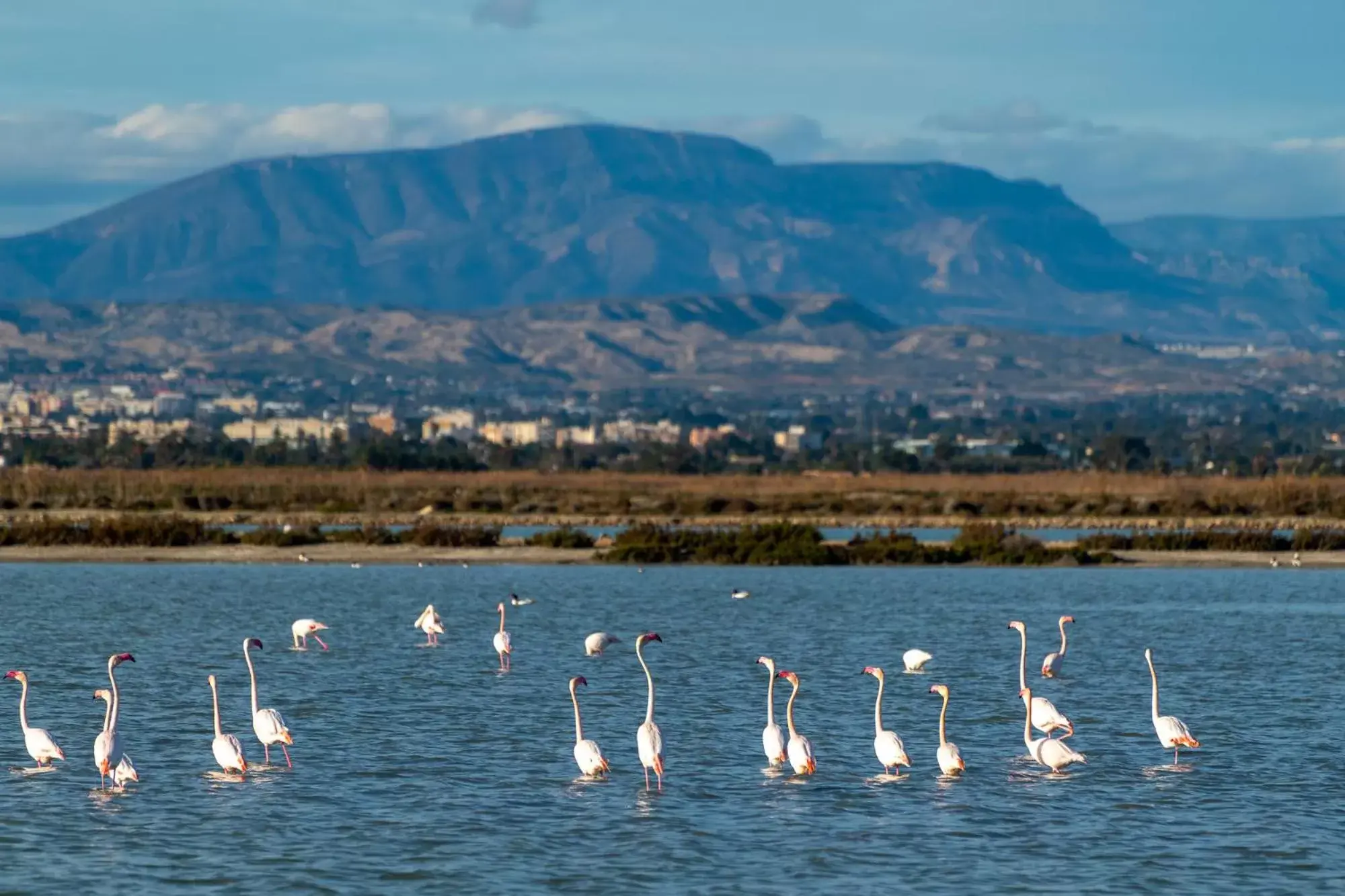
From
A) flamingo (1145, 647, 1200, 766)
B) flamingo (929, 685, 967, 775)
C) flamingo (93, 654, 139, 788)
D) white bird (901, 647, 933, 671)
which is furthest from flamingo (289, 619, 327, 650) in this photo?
flamingo (1145, 647, 1200, 766)

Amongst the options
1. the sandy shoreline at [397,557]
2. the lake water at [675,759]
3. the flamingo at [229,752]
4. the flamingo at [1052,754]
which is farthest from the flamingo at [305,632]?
the sandy shoreline at [397,557]

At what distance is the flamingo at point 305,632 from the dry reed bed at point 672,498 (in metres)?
45.6

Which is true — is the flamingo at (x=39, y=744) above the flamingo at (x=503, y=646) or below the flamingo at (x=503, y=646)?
above

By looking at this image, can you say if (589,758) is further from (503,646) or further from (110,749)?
(503,646)

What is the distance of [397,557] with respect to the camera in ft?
205

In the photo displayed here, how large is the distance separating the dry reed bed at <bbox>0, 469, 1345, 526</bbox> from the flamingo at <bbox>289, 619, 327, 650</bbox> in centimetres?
4559

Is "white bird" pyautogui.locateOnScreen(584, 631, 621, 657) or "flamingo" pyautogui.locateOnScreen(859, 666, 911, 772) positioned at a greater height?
"flamingo" pyautogui.locateOnScreen(859, 666, 911, 772)

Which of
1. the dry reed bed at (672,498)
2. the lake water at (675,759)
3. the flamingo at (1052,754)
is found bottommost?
the dry reed bed at (672,498)

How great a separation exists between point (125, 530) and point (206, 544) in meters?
2.62

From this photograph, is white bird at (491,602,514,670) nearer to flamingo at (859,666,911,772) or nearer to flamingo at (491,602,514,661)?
flamingo at (491,602,514,661)

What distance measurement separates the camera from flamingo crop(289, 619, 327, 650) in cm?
3681

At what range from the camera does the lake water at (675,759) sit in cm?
1962

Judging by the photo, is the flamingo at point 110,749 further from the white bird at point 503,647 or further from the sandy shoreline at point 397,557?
the sandy shoreline at point 397,557

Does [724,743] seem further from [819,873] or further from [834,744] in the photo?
[819,873]
